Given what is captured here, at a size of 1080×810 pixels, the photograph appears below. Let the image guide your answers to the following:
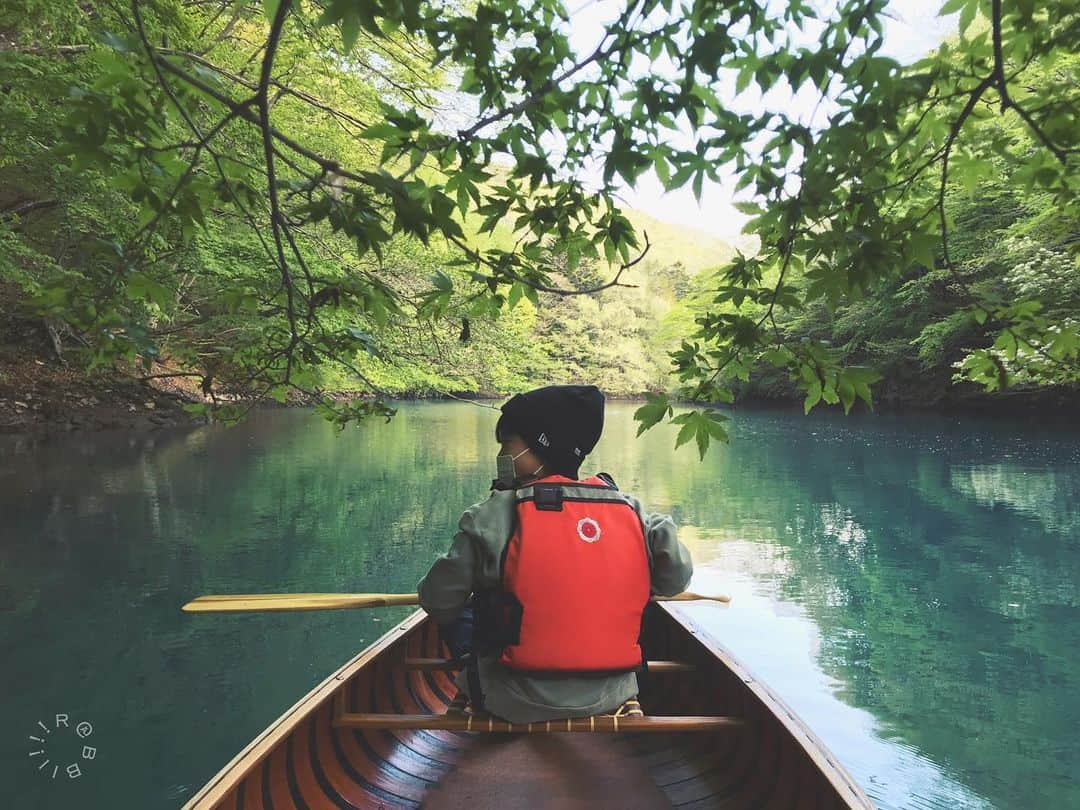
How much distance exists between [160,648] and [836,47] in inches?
236

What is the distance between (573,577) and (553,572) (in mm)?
68

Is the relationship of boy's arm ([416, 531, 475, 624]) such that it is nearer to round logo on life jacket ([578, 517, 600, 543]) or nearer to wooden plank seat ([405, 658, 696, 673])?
round logo on life jacket ([578, 517, 600, 543])

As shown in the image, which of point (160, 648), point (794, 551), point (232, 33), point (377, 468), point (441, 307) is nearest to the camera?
point (441, 307)

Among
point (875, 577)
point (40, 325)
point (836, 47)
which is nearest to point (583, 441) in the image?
point (836, 47)

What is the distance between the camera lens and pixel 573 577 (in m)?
2.27

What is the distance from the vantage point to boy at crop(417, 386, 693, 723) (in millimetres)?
2273

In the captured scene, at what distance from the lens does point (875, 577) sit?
25.4ft

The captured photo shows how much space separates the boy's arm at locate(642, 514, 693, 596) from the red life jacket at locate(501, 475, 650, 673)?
74 millimetres

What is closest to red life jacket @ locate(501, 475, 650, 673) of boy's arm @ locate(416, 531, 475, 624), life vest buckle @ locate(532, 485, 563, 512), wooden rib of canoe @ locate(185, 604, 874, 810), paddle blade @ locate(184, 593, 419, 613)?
life vest buckle @ locate(532, 485, 563, 512)

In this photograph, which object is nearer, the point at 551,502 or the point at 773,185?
the point at 773,185

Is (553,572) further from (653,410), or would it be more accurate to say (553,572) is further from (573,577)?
(653,410)

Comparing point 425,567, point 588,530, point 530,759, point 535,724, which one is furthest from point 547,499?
point 425,567

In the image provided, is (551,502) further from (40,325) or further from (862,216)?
(40,325)

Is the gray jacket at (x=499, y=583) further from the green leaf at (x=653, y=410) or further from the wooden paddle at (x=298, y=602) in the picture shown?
the wooden paddle at (x=298, y=602)
